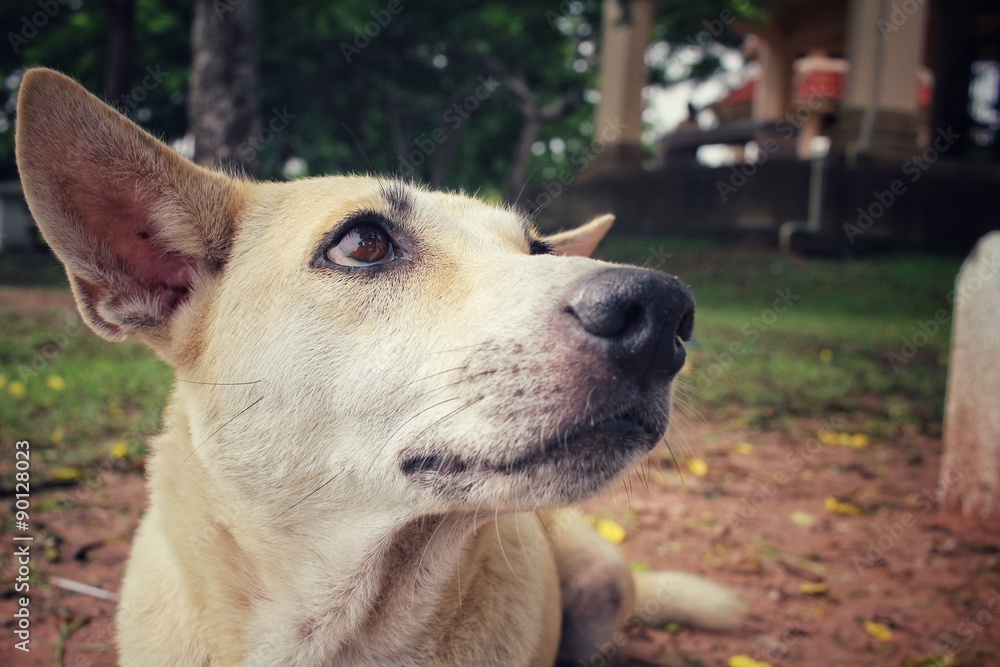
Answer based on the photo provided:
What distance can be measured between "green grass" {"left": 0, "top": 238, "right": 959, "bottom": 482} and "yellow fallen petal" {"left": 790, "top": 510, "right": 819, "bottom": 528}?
3.24 feet

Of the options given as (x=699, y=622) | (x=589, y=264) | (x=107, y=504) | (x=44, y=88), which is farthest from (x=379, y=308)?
(x=107, y=504)

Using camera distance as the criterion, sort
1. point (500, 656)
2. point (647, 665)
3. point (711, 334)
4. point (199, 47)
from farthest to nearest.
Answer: point (711, 334), point (199, 47), point (647, 665), point (500, 656)

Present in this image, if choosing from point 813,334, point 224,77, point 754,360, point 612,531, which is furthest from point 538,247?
point 813,334

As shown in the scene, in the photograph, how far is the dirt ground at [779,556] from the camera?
3.15 metres

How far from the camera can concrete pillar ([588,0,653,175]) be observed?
1466 centimetres

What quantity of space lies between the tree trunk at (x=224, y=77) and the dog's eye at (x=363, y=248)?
5998 mm

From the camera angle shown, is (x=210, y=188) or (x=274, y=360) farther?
(x=210, y=188)

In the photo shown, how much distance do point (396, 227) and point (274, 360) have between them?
55cm

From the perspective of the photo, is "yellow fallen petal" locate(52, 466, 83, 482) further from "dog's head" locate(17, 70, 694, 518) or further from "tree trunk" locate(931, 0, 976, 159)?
"tree trunk" locate(931, 0, 976, 159)

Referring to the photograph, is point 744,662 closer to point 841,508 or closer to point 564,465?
point 564,465

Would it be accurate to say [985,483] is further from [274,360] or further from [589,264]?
[274,360]

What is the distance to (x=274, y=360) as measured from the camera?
2.06m

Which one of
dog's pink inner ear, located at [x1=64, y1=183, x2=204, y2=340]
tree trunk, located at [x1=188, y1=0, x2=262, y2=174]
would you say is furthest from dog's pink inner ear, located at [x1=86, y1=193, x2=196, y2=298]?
tree trunk, located at [x1=188, y1=0, x2=262, y2=174]

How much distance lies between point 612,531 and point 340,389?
9.24 feet
